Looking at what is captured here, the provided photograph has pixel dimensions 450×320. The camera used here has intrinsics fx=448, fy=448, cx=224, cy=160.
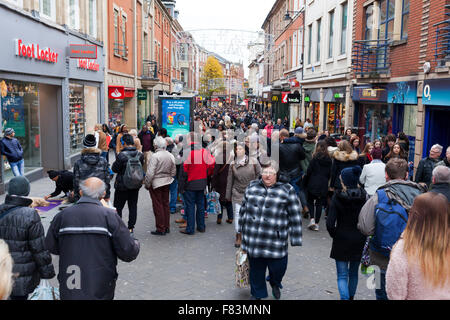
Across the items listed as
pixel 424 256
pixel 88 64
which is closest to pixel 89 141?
pixel 424 256

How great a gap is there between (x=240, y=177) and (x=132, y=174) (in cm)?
185

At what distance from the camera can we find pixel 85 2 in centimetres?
1792

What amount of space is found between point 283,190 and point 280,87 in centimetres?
3319

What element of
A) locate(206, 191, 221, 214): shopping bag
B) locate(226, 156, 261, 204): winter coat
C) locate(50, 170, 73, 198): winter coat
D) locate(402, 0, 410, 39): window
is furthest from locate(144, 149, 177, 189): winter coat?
locate(402, 0, 410, 39): window

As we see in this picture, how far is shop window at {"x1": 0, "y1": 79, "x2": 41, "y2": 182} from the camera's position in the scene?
1193cm

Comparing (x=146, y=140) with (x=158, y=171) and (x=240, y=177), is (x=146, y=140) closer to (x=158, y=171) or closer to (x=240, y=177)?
(x=158, y=171)

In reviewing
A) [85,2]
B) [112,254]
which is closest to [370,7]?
[85,2]

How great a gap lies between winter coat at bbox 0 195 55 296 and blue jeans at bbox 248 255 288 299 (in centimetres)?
218

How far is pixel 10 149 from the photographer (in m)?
11.1

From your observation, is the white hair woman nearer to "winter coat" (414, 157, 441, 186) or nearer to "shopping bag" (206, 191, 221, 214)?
"shopping bag" (206, 191, 221, 214)

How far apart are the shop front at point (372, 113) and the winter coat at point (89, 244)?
13.2 meters

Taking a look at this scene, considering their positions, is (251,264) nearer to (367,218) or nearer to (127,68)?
(367,218)

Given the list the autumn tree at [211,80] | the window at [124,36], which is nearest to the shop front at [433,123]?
the window at [124,36]

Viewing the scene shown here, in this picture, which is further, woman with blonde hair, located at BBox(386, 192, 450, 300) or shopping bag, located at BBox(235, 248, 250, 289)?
shopping bag, located at BBox(235, 248, 250, 289)
